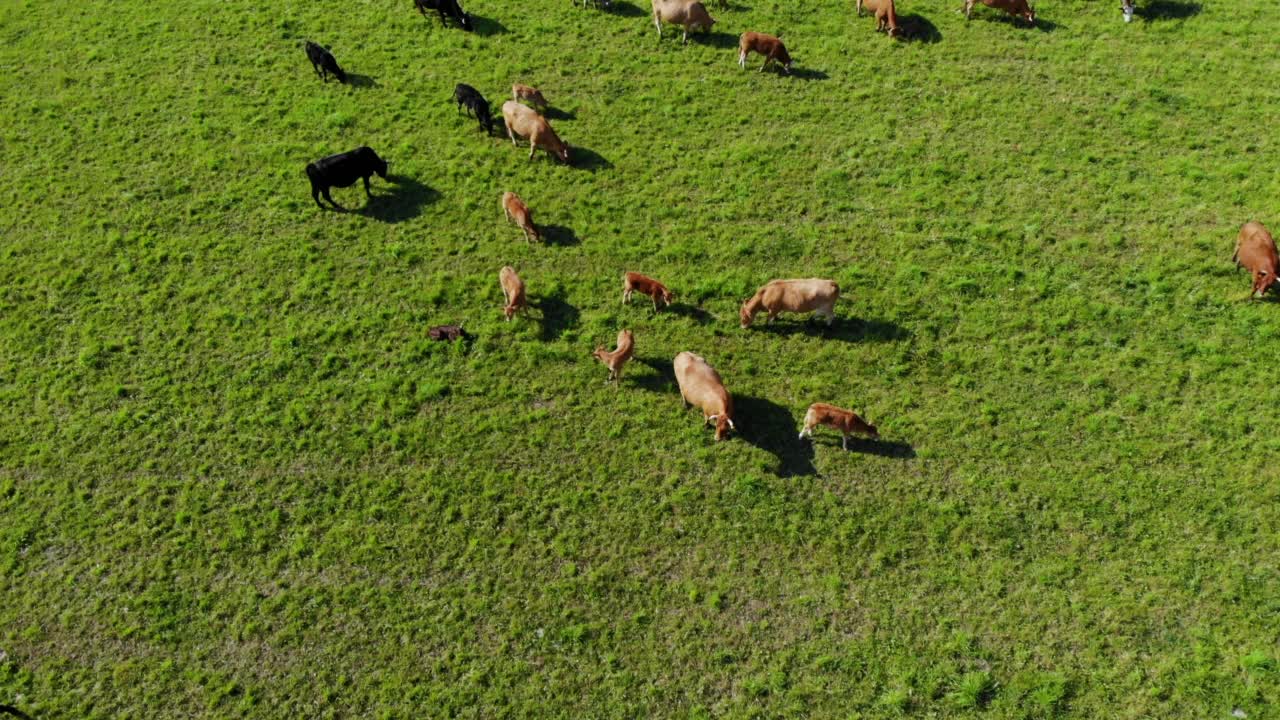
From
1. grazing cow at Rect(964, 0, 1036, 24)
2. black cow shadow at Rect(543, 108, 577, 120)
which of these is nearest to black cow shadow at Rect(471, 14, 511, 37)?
black cow shadow at Rect(543, 108, 577, 120)

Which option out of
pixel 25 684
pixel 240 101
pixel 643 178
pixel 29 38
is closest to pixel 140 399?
pixel 25 684

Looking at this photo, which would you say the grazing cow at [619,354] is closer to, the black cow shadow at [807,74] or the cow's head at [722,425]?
the cow's head at [722,425]

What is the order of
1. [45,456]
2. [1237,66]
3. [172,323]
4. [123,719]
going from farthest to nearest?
1. [1237,66]
2. [172,323]
3. [45,456]
4. [123,719]

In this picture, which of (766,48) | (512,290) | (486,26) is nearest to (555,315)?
(512,290)

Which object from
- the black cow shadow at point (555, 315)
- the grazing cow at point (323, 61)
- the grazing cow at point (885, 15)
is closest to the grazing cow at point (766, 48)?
the grazing cow at point (885, 15)

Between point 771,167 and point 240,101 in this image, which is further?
point 240,101

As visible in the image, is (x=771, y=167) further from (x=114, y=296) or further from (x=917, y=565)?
(x=114, y=296)

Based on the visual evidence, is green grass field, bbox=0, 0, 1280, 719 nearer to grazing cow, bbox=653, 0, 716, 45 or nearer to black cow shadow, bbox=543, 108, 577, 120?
black cow shadow, bbox=543, 108, 577, 120
